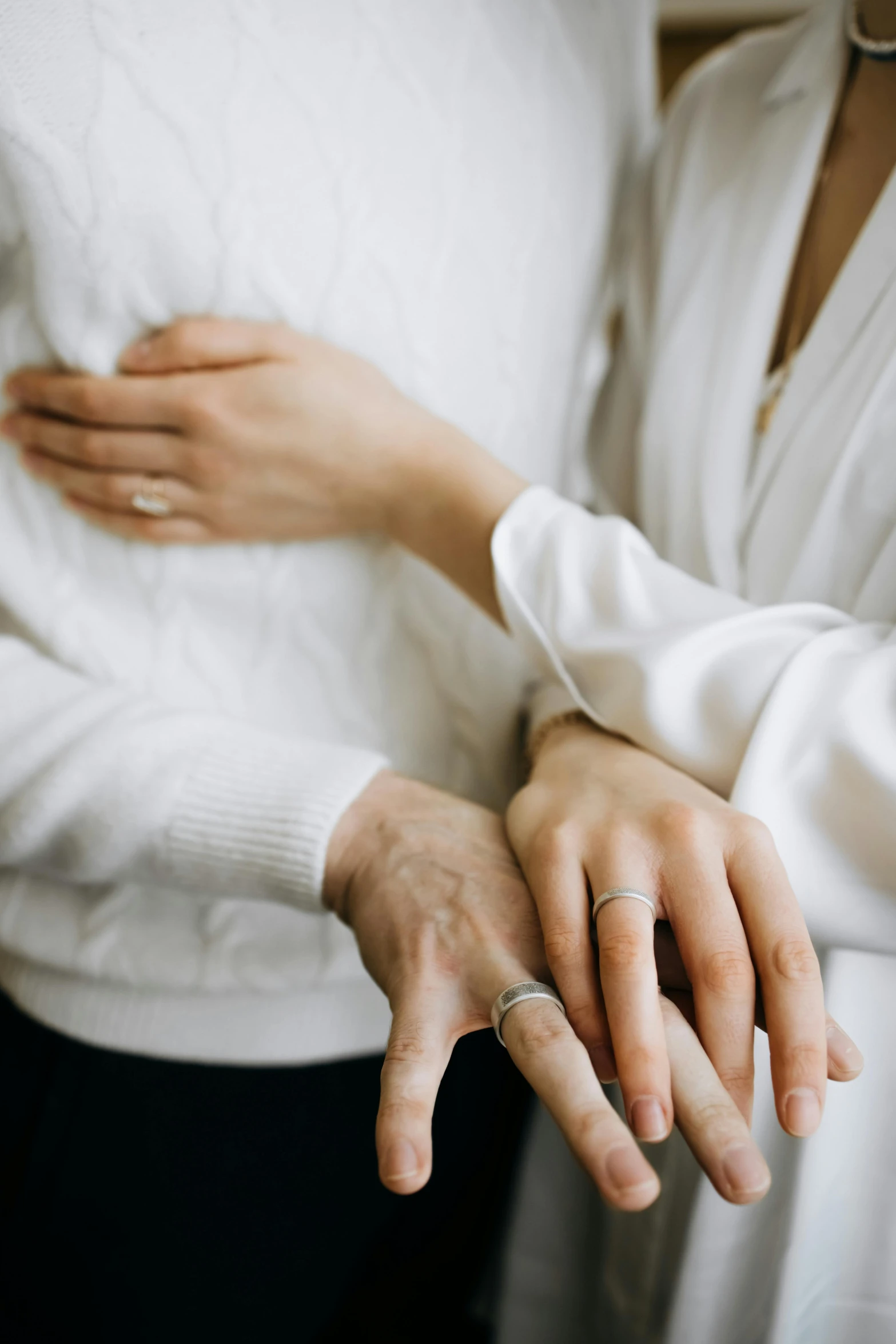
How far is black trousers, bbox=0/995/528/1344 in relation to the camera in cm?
60

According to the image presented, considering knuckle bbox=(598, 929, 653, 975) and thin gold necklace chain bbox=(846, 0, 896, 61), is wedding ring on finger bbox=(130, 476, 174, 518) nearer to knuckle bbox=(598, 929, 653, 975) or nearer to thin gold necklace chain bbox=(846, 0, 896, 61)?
knuckle bbox=(598, 929, 653, 975)

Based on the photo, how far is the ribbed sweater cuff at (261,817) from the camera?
502mm

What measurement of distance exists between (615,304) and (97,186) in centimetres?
51

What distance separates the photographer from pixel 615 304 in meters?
0.82

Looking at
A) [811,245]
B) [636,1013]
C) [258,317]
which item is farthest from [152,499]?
[811,245]

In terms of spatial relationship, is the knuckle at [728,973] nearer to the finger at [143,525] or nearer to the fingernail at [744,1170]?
the fingernail at [744,1170]

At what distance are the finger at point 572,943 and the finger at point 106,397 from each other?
38 centimetres

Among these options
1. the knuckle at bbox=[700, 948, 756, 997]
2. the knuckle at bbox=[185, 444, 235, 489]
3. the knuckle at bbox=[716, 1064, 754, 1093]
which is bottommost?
the knuckle at bbox=[716, 1064, 754, 1093]

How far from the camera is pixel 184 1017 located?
0.60m

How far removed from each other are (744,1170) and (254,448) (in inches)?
19.5

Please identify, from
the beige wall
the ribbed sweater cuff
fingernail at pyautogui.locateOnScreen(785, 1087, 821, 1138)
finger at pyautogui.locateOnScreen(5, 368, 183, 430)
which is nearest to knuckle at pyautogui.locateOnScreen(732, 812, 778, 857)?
fingernail at pyautogui.locateOnScreen(785, 1087, 821, 1138)

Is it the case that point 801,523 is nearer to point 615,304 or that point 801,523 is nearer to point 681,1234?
point 615,304

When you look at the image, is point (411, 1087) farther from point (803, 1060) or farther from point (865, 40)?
point (865, 40)

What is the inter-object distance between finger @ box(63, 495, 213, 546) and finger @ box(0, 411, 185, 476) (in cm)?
3
